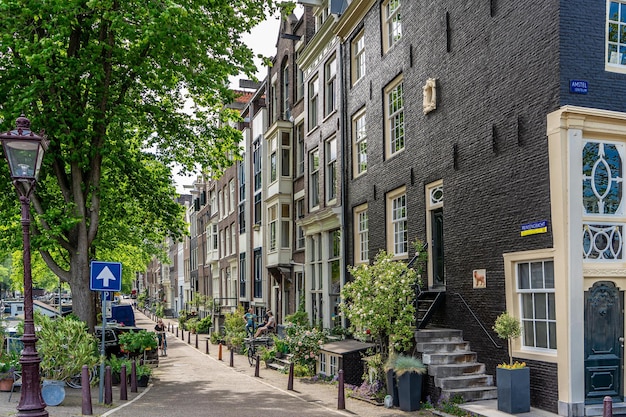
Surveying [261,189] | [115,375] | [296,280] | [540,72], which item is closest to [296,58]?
[261,189]

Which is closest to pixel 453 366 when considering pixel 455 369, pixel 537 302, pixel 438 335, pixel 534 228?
pixel 455 369

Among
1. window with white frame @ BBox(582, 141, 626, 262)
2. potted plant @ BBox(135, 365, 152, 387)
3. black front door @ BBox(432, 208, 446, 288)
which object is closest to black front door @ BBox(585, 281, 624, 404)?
window with white frame @ BBox(582, 141, 626, 262)

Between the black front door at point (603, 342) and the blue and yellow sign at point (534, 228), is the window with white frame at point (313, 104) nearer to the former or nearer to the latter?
the blue and yellow sign at point (534, 228)

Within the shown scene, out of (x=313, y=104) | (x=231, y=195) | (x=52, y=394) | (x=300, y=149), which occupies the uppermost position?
(x=313, y=104)

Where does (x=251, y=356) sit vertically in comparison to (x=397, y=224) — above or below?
below

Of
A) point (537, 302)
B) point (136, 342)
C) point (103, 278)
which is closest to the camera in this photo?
point (537, 302)

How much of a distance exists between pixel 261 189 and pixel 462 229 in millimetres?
21525

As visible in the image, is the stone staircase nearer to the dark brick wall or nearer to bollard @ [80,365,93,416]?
the dark brick wall

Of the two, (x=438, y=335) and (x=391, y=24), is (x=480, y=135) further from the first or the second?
(x=391, y=24)

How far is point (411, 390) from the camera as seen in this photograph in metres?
13.9

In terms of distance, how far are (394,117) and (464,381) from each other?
8.65m

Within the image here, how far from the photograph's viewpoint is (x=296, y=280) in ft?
98.5

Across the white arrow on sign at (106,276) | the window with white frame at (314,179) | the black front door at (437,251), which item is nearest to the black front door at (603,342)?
the black front door at (437,251)

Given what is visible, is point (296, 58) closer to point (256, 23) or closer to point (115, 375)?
point (256, 23)
